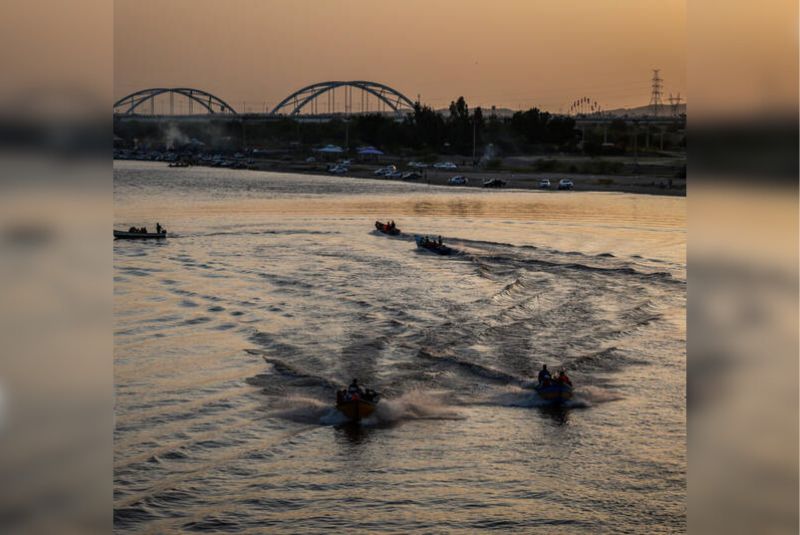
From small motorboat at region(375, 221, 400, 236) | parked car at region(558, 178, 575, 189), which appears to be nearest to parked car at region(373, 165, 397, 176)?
parked car at region(558, 178, 575, 189)

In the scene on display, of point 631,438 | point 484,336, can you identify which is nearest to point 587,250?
point 484,336

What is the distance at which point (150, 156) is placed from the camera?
108688mm

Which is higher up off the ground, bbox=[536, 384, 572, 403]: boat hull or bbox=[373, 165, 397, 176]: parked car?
bbox=[373, 165, 397, 176]: parked car

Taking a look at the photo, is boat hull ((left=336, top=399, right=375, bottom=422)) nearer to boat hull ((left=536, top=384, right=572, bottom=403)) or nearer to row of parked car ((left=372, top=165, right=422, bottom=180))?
boat hull ((left=536, top=384, right=572, bottom=403))

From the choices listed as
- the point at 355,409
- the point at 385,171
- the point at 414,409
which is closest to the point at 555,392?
the point at 414,409

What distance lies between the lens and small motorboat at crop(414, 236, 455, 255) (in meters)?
30.2

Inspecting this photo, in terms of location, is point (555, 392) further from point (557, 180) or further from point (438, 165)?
point (438, 165)

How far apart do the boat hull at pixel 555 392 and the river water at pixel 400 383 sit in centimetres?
18

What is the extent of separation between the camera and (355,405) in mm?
12984

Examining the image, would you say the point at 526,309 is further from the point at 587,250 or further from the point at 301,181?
the point at 301,181

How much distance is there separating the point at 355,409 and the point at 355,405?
0.18 ft

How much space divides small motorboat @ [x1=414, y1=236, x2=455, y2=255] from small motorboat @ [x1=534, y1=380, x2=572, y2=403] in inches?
632

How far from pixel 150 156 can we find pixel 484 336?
9542 centimetres

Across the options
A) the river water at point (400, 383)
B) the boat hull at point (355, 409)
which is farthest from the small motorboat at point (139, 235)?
the boat hull at point (355, 409)
